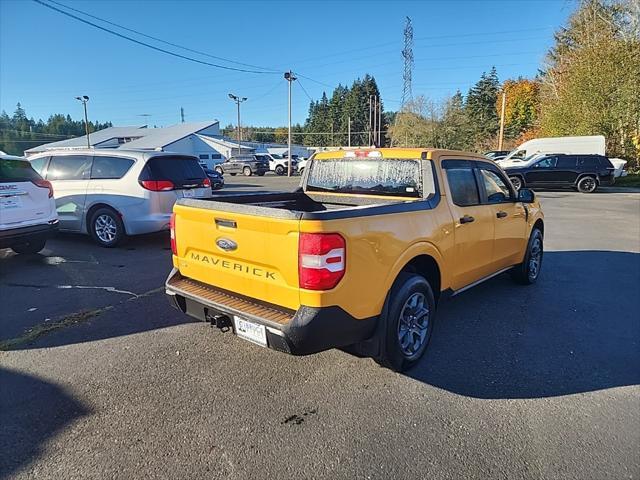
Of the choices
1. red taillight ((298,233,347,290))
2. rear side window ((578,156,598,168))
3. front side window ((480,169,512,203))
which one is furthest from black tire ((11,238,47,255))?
rear side window ((578,156,598,168))

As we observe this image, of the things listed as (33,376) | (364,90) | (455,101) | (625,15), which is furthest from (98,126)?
(33,376)

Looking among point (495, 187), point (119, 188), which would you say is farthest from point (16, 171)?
point (495, 187)

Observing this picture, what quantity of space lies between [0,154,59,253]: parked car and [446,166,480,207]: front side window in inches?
233

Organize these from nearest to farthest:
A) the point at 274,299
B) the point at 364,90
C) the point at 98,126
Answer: the point at 274,299, the point at 364,90, the point at 98,126

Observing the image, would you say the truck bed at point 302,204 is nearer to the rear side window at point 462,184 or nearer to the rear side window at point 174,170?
the rear side window at point 462,184

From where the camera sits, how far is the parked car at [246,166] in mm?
36500

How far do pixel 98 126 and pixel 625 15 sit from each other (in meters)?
124

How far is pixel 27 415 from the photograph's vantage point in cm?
275

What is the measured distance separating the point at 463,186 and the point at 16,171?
622 cm

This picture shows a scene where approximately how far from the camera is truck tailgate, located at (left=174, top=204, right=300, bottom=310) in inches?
107

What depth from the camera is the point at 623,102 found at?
25703mm

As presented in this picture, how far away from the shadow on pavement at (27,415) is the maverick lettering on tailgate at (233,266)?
129 cm

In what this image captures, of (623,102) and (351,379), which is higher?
(623,102)

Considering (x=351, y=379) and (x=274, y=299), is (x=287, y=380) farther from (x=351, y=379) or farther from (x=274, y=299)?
(x=274, y=299)
